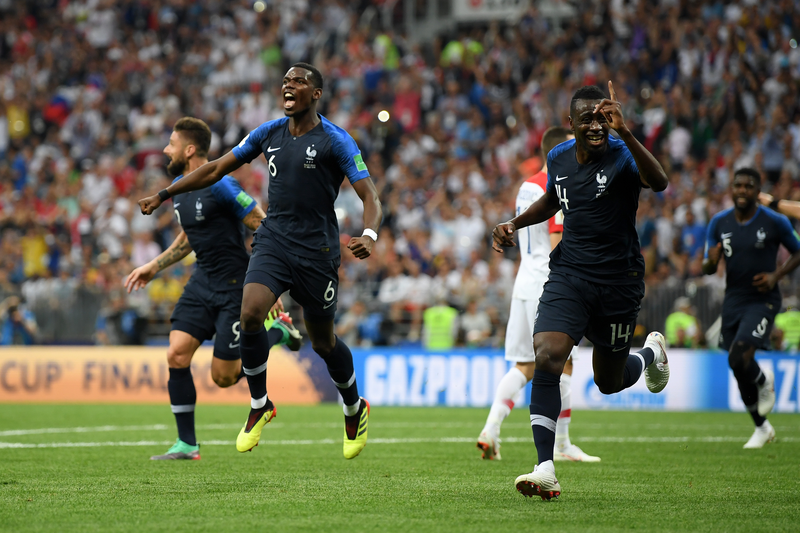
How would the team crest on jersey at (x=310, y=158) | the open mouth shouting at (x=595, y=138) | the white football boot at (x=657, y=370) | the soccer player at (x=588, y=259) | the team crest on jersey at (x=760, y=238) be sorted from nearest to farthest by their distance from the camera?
the soccer player at (x=588, y=259), the open mouth shouting at (x=595, y=138), the team crest on jersey at (x=310, y=158), the white football boot at (x=657, y=370), the team crest on jersey at (x=760, y=238)

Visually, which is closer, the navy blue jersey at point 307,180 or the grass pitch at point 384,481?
the grass pitch at point 384,481

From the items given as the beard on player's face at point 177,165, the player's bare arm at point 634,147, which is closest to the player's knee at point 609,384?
the player's bare arm at point 634,147

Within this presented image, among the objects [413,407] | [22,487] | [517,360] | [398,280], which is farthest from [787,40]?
[22,487]

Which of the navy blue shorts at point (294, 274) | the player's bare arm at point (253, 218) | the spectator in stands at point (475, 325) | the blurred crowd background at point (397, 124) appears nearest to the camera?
the navy blue shorts at point (294, 274)

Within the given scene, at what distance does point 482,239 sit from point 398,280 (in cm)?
194

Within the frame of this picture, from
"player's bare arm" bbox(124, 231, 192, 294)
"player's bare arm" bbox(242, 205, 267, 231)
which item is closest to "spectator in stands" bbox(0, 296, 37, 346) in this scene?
"player's bare arm" bbox(124, 231, 192, 294)

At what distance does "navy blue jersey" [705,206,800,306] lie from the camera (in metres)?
10.2

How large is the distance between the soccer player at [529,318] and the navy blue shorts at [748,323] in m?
2.28

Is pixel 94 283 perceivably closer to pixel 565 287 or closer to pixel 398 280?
pixel 398 280

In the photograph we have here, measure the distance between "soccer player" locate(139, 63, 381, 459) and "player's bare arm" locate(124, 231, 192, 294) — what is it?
5.07ft

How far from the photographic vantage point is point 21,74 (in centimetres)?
2730

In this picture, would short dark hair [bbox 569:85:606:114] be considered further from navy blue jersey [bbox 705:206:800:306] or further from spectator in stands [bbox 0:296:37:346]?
spectator in stands [bbox 0:296:37:346]

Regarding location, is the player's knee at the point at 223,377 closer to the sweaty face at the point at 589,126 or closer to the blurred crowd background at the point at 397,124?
the sweaty face at the point at 589,126

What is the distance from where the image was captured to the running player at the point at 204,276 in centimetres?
841
